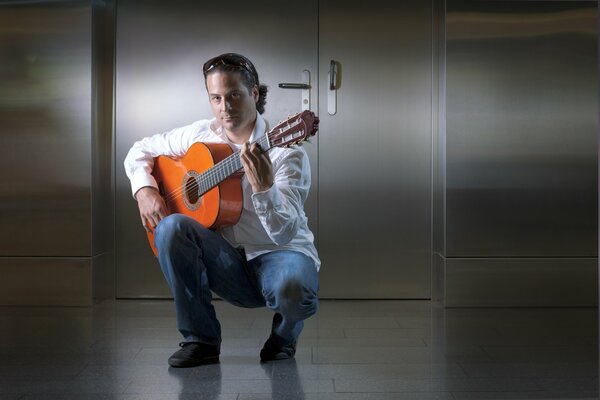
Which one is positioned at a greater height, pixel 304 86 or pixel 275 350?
pixel 304 86

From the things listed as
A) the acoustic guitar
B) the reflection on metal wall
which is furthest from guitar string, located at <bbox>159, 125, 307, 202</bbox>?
the reflection on metal wall

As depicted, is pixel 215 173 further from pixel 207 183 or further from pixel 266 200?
pixel 266 200

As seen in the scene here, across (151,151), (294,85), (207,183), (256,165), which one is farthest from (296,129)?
(294,85)

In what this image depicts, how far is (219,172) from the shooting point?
227 cm

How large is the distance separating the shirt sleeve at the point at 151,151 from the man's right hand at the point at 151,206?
3 centimetres

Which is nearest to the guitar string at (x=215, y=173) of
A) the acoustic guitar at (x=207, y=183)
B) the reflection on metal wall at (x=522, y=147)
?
the acoustic guitar at (x=207, y=183)

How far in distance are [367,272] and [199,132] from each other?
1.65m

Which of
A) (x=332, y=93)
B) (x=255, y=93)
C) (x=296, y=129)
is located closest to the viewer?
(x=296, y=129)

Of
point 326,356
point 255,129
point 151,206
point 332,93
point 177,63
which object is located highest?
point 177,63

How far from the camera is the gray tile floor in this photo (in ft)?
7.11

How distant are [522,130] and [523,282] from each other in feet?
2.37

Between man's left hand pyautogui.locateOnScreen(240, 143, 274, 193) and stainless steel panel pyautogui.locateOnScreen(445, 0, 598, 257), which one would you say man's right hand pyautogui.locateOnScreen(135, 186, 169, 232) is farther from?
stainless steel panel pyautogui.locateOnScreen(445, 0, 598, 257)

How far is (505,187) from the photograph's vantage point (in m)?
3.81

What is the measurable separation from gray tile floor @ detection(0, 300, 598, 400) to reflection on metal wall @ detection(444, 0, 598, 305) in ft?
0.83
